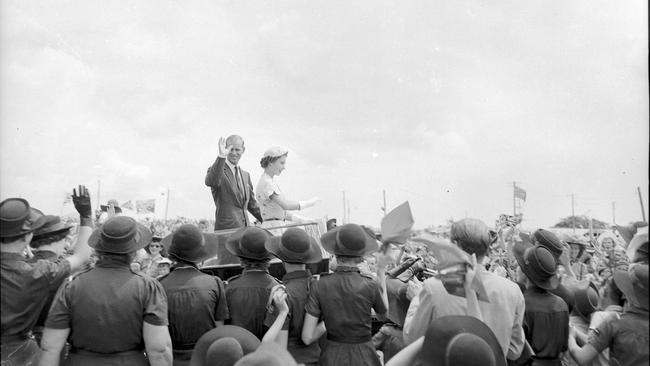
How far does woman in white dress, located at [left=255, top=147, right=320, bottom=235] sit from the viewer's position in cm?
529

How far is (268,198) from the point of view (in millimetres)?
5336

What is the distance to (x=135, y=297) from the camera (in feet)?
9.53

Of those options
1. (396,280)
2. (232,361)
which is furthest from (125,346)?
(396,280)

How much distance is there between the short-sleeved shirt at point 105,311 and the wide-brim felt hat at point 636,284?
2.60 meters

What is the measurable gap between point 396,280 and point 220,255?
5.88ft

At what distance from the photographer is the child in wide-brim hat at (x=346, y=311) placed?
3420 mm

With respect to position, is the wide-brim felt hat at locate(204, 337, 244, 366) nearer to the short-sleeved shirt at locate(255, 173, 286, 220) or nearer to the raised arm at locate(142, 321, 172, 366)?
the raised arm at locate(142, 321, 172, 366)

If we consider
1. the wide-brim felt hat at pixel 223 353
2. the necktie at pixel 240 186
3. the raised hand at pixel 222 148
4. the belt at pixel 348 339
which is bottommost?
the belt at pixel 348 339

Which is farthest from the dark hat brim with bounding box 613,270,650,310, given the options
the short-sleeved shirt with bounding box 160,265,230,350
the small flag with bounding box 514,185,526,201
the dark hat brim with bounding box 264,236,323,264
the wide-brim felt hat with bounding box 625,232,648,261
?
the small flag with bounding box 514,185,526,201

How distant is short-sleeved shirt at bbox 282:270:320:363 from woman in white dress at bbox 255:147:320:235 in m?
1.64

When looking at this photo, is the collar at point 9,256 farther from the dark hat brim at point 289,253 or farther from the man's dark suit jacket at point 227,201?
the man's dark suit jacket at point 227,201

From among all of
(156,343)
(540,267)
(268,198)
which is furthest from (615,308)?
(268,198)

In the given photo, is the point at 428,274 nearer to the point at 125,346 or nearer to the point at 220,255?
the point at 220,255

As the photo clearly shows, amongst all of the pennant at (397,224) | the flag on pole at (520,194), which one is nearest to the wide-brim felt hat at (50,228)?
the pennant at (397,224)
